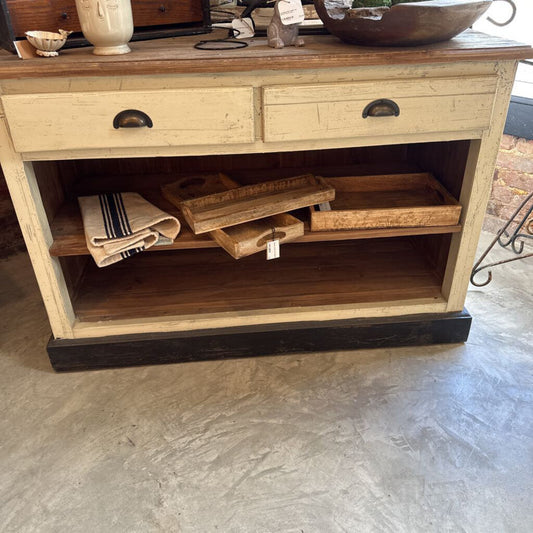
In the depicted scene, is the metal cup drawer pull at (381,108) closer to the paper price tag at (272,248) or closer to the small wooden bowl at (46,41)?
the paper price tag at (272,248)

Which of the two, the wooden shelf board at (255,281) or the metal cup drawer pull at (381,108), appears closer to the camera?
the metal cup drawer pull at (381,108)

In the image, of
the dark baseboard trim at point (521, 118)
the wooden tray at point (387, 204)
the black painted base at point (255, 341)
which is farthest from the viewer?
the dark baseboard trim at point (521, 118)

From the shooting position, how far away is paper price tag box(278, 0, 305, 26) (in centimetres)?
133

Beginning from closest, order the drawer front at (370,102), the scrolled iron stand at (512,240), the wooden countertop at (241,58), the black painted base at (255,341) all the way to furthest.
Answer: the wooden countertop at (241,58)
the drawer front at (370,102)
the black painted base at (255,341)
the scrolled iron stand at (512,240)

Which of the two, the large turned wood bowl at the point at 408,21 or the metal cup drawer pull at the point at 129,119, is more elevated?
the large turned wood bowl at the point at 408,21

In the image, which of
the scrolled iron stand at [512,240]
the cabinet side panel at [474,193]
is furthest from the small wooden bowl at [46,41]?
the scrolled iron stand at [512,240]

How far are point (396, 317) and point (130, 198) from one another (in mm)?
950

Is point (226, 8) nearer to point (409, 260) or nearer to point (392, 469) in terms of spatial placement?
point (409, 260)

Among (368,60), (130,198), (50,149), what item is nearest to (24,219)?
(50,149)

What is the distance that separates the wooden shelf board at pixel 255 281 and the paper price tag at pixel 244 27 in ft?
2.59

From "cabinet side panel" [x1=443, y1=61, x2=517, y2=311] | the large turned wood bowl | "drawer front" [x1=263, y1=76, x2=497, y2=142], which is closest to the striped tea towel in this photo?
"drawer front" [x1=263, y1=76, x2=497, y2=142]

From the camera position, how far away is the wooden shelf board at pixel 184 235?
4.82 ft

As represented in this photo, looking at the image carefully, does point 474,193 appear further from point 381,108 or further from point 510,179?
point 510,179

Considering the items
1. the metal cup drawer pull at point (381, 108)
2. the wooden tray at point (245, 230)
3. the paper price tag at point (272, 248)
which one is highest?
the metal cup drawer pull at point (381, 108)
